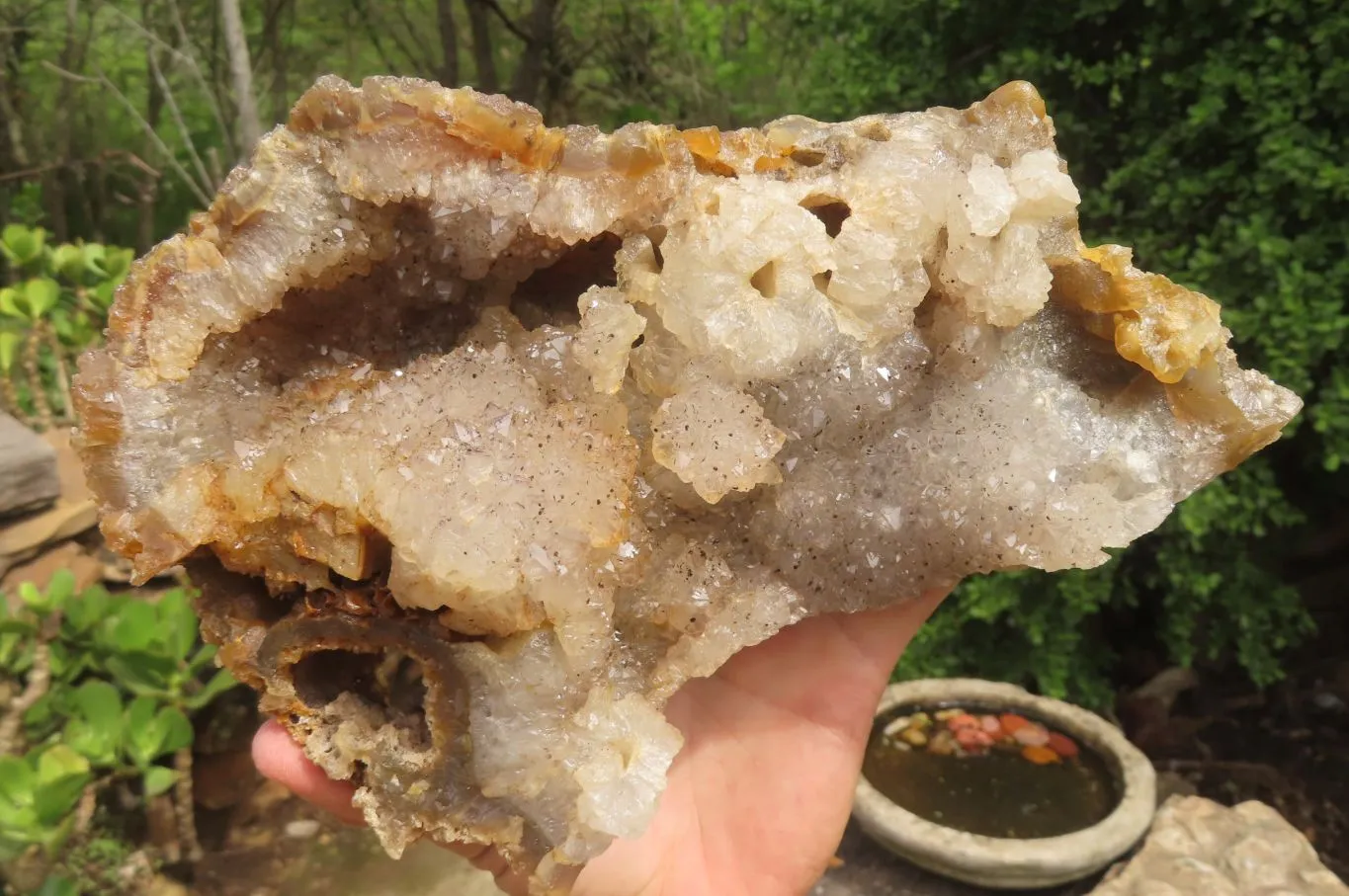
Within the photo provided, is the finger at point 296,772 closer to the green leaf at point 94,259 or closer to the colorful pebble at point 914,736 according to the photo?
the colorful pebble at point 914,736

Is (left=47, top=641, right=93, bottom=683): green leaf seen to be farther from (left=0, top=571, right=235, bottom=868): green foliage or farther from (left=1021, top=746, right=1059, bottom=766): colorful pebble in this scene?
(left=1021, top=746, right=1059, bottom=766): colorful pebble

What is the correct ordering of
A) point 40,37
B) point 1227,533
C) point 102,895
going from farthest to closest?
point 40,37 < point 1227,533 < point 102,895

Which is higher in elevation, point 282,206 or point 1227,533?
point 282,206

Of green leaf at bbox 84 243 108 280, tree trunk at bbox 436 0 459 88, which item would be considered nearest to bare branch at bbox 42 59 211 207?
green leaf at bbox 84 243 108 280

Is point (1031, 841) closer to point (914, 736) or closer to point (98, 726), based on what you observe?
point (914, 736)

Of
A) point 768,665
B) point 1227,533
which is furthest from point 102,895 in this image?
point 1227,533

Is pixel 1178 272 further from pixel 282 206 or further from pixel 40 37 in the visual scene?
pixel 40 37

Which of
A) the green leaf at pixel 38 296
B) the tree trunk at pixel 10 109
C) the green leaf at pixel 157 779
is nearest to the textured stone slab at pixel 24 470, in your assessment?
the green leaf at pixel 38 296
